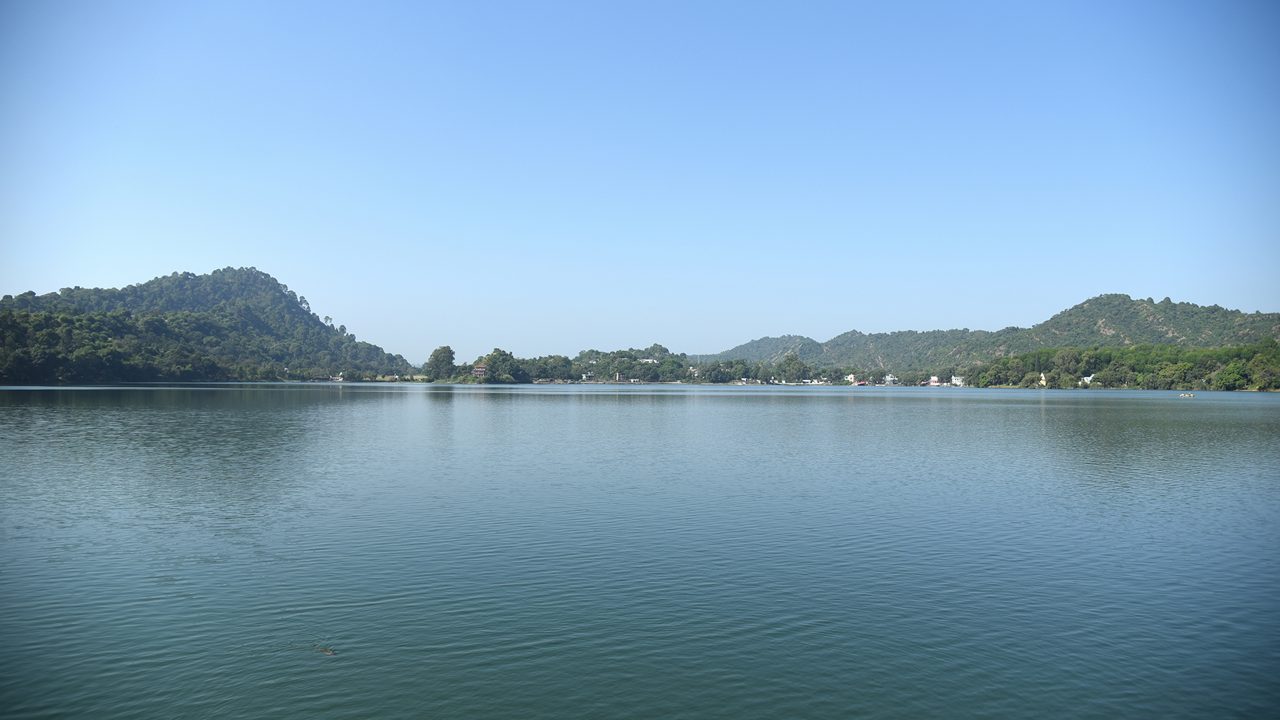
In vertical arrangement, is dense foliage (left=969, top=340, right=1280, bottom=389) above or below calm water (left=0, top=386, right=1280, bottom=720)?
above

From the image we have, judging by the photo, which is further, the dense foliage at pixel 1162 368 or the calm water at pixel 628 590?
the dense foliage at pixel 1162 368

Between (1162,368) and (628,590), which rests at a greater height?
(1162,368)

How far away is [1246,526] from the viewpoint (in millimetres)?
22000

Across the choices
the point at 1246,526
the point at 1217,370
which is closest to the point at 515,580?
the point at 1246,526

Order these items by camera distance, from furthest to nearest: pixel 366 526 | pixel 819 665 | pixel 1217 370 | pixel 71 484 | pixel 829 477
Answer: pixel 1217 370, pixel 829 477, pixel 71 484, pixel 366 526, pixel 819 665

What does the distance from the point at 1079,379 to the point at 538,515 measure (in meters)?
193

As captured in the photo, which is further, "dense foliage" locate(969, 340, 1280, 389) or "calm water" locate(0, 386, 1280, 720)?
"dense foliage" locate(969, 340, 1280, 389)

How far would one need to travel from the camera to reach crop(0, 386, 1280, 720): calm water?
33.9 ft

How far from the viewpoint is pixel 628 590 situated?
1485cm

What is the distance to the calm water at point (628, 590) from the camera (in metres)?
10.3

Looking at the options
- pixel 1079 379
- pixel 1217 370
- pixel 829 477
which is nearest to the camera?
pixel 829 477

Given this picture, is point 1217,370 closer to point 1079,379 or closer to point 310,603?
point 1079,379

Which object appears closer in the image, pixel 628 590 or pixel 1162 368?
pixel 628 590

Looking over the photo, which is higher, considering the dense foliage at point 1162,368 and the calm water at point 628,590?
the dense foliage at point 1162,368
